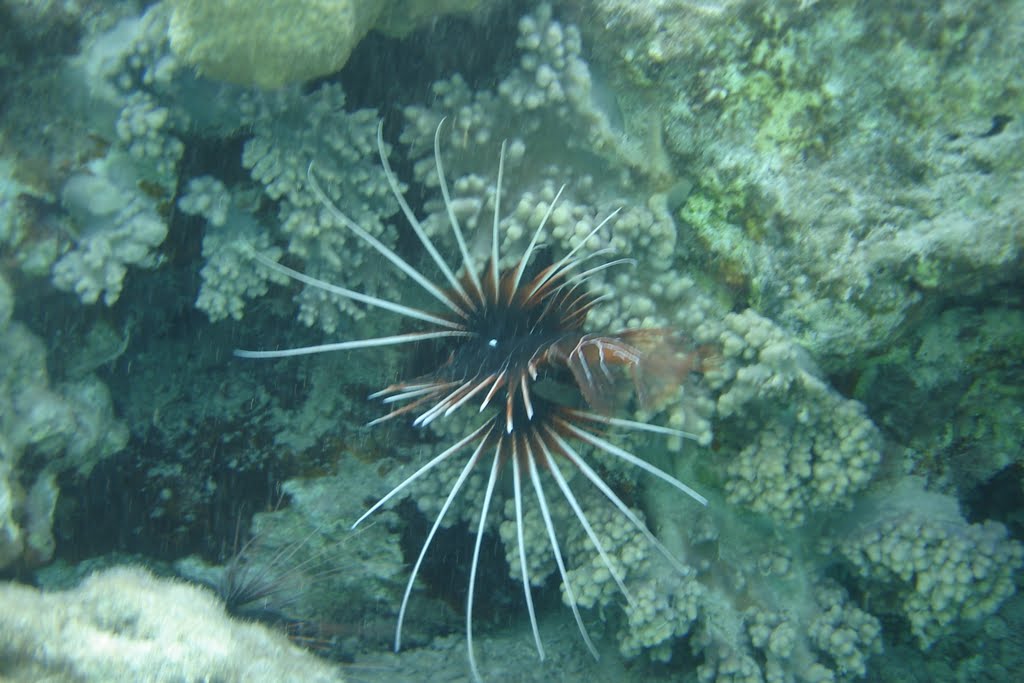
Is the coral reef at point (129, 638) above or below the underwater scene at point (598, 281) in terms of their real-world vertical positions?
below

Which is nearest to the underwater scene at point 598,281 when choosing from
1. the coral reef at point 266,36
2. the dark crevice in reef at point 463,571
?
the coral reef at point 266,36

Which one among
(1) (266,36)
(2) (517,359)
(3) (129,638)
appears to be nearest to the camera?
(3) (129,638)

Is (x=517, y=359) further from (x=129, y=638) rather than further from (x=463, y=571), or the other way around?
(x=463, y=571)

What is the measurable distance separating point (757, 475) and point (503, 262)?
1431 millimetres

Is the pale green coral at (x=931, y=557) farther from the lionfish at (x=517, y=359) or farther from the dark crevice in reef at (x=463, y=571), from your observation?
the dark crevice in reef at (x=463, y=571)

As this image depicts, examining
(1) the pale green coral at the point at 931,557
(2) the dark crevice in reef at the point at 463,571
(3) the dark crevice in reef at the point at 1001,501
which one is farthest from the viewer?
(2) the dark crevice in reef at the point at 463,571

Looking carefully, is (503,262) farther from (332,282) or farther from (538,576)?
(538,576)

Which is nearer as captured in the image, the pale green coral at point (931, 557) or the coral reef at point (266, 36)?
the coral reef at point (266, 36)

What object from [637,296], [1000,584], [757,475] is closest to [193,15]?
[637,296]

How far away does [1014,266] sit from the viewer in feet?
7.35

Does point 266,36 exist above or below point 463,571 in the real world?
above

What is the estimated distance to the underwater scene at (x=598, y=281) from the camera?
233 cm

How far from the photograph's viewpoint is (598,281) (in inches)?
103

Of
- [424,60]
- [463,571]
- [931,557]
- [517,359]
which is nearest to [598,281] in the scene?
[517,359]
